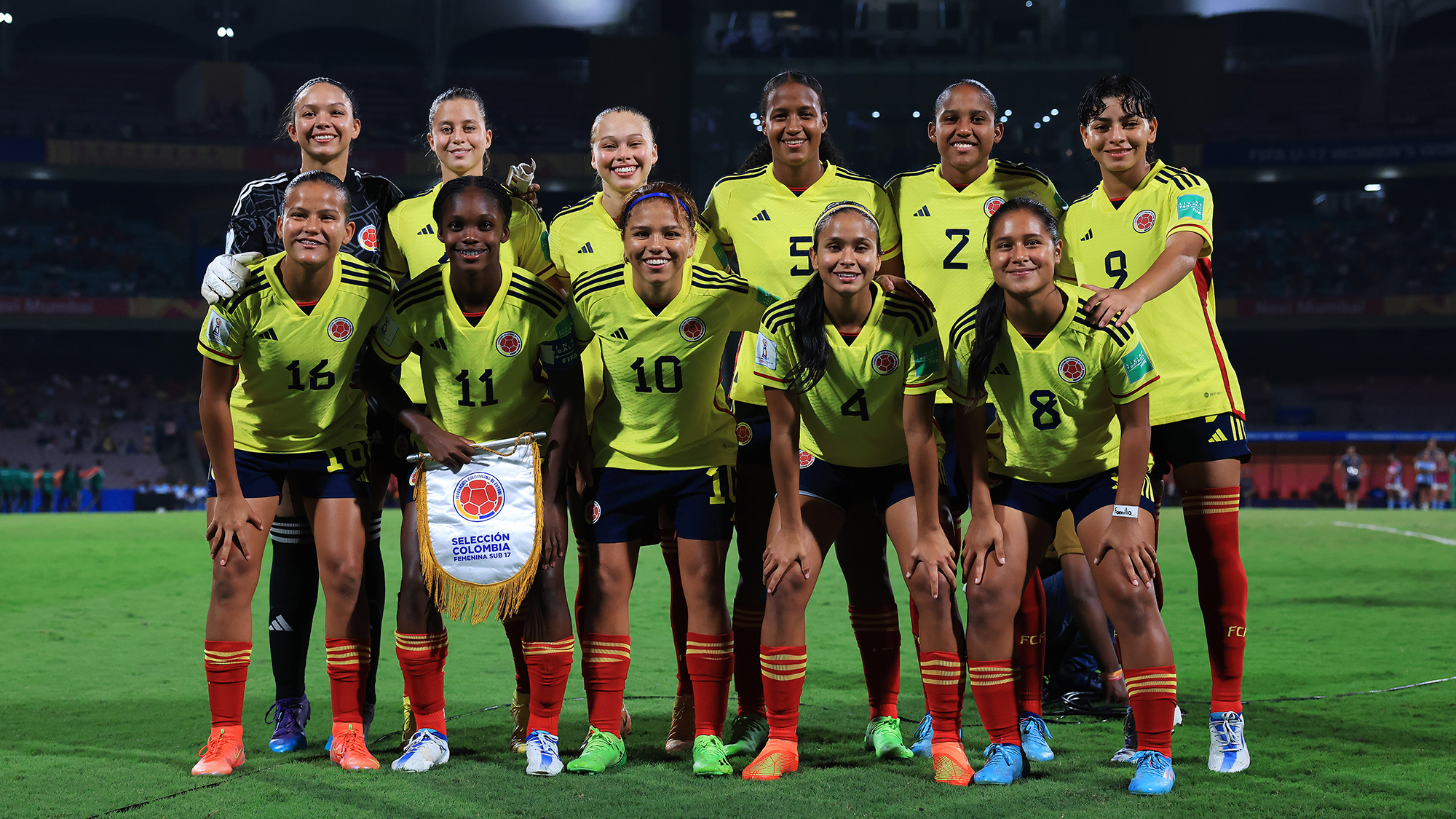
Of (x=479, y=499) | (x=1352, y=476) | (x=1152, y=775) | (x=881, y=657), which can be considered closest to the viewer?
(x=1152, y=775)

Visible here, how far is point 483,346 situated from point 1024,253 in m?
1.78

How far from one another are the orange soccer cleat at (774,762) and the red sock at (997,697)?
24.4 inches

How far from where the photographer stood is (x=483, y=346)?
12.9 ft

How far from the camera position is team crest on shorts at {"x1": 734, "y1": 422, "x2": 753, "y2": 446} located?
13.8ft

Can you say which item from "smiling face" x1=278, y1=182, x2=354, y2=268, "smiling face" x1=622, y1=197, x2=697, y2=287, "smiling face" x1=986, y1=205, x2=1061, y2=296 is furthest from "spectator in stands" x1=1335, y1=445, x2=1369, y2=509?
"smiling face" x1=278, y1=182, x2=354, y2=268

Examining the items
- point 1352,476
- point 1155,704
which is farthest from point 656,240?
point 1352,476

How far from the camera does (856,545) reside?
4.23 meters

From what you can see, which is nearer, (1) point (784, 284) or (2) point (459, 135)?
(1) point (784, 284)

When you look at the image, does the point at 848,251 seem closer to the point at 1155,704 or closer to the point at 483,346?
the point at 483,346

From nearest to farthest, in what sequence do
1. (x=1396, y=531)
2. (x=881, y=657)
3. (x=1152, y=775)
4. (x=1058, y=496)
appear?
(x=1152, y=775) < (x=1058, y=496) < (x=881, y=657) < (x=1396, y=531)

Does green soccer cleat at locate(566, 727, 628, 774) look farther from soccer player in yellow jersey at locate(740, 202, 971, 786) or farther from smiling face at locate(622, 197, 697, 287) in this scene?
smiling face at locate(622, 197, 697, 287)

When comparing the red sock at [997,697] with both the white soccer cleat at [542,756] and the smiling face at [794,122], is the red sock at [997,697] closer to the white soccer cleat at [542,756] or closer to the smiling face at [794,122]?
the white soccer cleat at [542,756]

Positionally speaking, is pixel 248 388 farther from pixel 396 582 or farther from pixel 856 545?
pixel 396 582

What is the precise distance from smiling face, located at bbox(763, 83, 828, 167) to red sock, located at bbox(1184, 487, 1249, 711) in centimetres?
184
